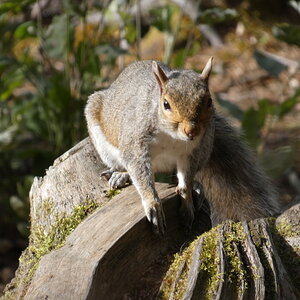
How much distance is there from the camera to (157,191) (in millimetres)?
2066

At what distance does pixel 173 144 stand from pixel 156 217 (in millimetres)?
316

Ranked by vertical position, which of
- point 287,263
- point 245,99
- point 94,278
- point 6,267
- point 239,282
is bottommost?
point 245,99

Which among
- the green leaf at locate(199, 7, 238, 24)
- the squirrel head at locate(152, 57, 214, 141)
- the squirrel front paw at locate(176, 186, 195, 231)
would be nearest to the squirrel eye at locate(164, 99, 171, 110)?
the squirrel head at locate(152, 57, 214, 141)

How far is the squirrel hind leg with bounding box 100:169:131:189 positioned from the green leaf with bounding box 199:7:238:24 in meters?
1.30

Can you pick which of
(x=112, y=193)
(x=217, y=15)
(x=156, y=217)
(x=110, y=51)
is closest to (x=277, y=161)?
(x=217, y=15)

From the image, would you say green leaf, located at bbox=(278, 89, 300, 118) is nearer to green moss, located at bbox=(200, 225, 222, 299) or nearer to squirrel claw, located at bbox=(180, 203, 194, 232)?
squirrel claw, located at bbox=(180, 203, 194, 232)

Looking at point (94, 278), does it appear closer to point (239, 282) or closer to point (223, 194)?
point (239, 282)

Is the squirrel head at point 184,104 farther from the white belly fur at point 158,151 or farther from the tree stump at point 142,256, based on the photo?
the tree stump at point 142,256

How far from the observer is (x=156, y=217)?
1.81 meters

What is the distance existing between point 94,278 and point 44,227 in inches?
17.5

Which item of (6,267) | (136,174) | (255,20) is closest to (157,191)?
(136,174)

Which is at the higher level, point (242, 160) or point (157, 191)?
point (157, 191)

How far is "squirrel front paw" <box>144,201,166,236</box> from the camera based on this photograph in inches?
71.2

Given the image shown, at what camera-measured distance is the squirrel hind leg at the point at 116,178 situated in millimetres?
2084
